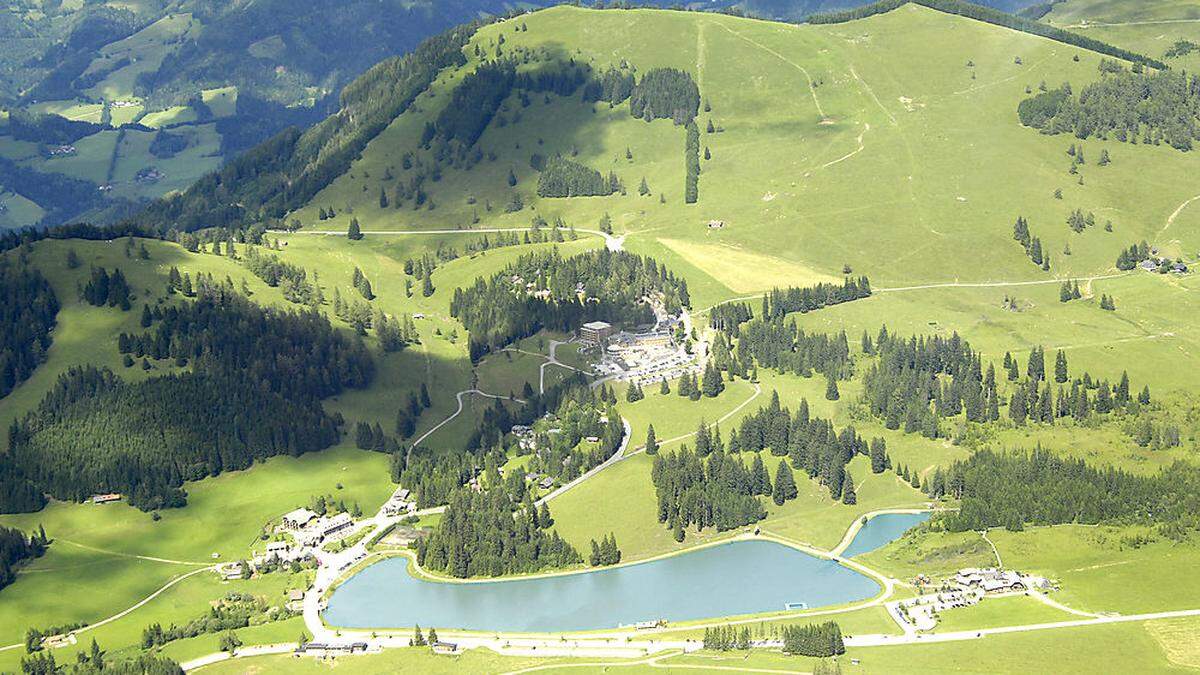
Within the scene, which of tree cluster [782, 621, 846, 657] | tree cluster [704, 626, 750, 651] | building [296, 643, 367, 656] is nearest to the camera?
tree cluster [782, 621, 846, 657]

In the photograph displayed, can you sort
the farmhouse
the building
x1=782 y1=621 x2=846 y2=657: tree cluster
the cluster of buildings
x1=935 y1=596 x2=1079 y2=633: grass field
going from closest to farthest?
1. x1=782 y1=621 x2=846 y2=657: tree cluster
2. x1=935 y1=596 x2=1079 y2=633: grass field
3. the cluster of buildings
4. the building
5. the farmhouse

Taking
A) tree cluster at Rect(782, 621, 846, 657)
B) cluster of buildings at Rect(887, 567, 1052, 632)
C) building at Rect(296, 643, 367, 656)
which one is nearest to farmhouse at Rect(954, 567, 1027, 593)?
cluster of buildings at Rect(887, 567, 1052, 632)

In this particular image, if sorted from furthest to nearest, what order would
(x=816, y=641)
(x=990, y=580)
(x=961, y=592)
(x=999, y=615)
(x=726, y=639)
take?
1. (x=990, y=580)
2. (x=961, y=592)
3. (x=999, y=615)
4. (x=726, y=639)
5. (x=816, y=641)

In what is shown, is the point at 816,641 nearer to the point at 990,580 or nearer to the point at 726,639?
the point at 726,639

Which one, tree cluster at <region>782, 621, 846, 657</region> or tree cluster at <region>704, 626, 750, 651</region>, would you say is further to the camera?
tree cluster at <region>704, 626, 750, 651</region>

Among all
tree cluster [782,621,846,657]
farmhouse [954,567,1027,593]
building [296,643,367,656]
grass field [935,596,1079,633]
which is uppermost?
tree cluster [782,621,846,657]

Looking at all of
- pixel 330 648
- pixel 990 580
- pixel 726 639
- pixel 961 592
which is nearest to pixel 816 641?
pixel 726 639

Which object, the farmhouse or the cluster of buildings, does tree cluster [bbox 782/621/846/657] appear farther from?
the farmhouse

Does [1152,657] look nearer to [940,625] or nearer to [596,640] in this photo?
[940,625]
